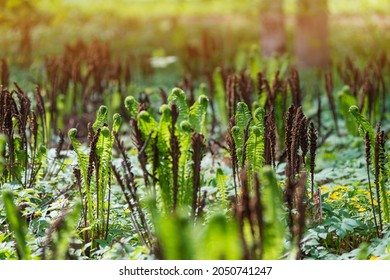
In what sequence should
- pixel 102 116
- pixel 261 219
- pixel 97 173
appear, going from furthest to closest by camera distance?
pixel 102 116
pixel 97 173
pixel 261 219

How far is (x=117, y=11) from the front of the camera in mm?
14797

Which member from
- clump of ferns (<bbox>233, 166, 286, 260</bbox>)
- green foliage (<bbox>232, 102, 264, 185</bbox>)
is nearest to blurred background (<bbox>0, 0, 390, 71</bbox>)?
green foliage (<bbox>232, 102, 264, 185</bbox>)

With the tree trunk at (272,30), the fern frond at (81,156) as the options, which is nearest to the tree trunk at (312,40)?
the tree trunk at (272,30)

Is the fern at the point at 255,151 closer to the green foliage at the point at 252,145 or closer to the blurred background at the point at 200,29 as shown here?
the green foliage at the point at 252,145

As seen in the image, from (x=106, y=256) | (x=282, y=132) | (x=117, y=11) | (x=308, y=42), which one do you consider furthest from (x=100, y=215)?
(x=117, y=11)

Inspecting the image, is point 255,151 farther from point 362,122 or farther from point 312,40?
point 312,40

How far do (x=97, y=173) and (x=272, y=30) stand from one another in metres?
6.38

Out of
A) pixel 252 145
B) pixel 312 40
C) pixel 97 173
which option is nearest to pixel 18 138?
pixel 97 173

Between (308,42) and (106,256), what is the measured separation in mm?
6885

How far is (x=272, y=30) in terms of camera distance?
8.79m

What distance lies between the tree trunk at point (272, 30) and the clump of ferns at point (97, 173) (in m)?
5.97

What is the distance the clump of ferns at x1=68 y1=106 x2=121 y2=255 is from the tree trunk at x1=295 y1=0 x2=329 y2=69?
20.5 feet

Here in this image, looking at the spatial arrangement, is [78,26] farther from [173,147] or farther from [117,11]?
[173,147]

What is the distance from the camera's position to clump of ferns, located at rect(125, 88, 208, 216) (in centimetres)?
243
